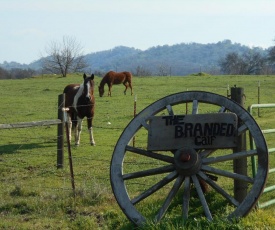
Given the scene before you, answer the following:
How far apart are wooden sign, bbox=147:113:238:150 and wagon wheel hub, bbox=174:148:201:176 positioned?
0.40ft

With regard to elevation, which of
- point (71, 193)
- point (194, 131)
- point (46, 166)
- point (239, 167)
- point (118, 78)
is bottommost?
point (46, 166)

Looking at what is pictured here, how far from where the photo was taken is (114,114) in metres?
25.3

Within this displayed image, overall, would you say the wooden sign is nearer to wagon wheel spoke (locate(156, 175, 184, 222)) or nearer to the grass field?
wagon wheel spoke (locate(156, 175, 184, 222))

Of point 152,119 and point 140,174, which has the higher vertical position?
point 152,119

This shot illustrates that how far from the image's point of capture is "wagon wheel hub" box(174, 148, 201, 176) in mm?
6387

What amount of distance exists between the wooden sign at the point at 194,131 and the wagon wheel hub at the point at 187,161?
0.40 ft

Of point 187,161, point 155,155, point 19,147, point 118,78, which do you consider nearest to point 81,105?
point 19,147

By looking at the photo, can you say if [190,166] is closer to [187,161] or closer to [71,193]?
[187,161]

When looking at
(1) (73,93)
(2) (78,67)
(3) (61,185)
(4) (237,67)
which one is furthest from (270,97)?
(4) (237,67)

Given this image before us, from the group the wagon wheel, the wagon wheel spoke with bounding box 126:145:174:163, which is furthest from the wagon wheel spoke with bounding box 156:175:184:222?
the wagon wheel spoke with bounding box 126:145:174:163

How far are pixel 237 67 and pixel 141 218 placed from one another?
119 m

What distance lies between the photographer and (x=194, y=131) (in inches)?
258

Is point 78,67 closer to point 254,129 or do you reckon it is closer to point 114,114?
point 114,114

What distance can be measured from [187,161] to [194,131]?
0.41 meters
